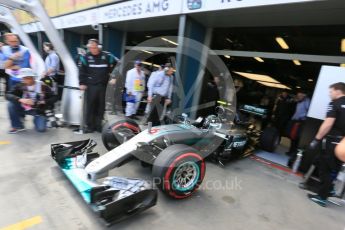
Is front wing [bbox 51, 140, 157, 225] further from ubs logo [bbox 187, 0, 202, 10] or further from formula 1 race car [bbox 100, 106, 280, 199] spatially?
ubs logo [bbox 187, 0, 202, 10]

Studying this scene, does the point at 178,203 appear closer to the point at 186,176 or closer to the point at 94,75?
the point at 186,176

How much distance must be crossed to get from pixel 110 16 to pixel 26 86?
3748 millimetres

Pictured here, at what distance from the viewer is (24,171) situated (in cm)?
300

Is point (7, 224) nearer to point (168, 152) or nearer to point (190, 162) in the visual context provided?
point (168, 152)

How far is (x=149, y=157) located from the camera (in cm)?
298

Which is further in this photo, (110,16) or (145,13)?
(110,16)

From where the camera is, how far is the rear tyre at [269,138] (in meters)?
4.51

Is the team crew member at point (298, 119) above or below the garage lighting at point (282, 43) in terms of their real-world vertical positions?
below

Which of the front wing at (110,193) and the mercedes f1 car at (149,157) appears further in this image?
the mercedes f1 car at (149,157)

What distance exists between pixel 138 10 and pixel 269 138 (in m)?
4.26

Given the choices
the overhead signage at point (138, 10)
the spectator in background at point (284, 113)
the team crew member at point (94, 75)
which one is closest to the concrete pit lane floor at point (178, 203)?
the team crew member at point (94, 75)

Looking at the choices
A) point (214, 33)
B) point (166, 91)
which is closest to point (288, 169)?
point (166, 91)

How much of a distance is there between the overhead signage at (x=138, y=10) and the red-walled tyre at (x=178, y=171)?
139 inches

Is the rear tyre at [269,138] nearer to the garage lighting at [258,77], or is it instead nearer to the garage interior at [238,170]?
the garage interior at [238,170]
